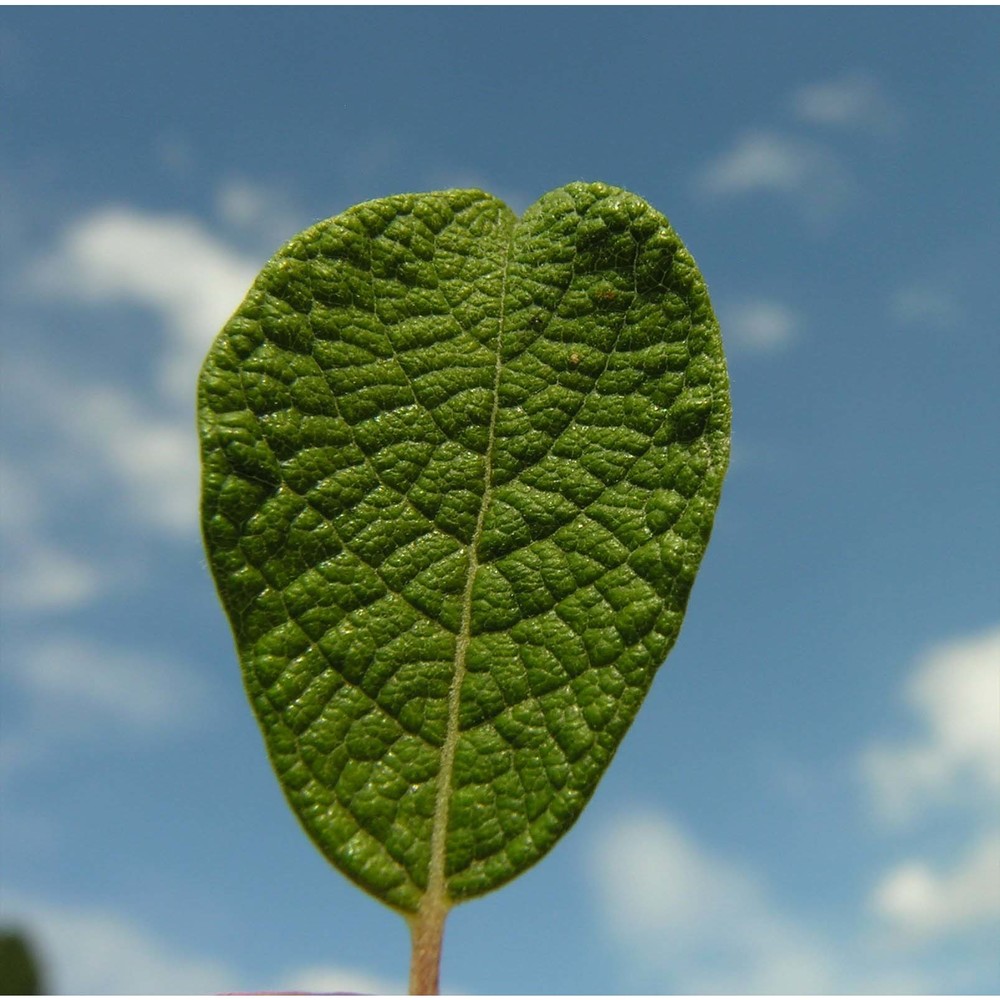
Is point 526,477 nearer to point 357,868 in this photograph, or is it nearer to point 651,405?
point 651,405

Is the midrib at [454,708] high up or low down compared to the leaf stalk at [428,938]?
up

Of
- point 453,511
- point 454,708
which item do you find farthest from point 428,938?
point 453,511

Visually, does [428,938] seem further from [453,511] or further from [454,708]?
[453,511]

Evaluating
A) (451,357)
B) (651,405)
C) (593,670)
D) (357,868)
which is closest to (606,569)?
(593,670)

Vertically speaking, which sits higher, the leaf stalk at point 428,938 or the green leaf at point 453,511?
the green leaf at point 453,511

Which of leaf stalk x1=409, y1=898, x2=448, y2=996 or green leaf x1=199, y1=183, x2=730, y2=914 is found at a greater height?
green leaf x1=199, y1=183, x2=730, y2=914

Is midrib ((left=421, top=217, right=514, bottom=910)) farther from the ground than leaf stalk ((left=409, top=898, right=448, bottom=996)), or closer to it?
farther from the ground
